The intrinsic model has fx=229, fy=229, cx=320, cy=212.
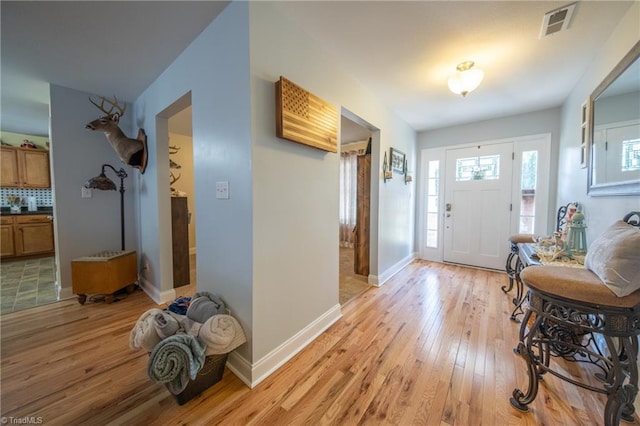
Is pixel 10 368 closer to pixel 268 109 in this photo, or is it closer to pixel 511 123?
pixel 268 109

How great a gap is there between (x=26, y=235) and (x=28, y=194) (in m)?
0.95

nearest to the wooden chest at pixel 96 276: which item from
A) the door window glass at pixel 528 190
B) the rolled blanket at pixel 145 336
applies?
the rolled blanket at pixel 145 336

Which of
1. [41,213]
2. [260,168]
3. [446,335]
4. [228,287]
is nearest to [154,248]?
[228,287]

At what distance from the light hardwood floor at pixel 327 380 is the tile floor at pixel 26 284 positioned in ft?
1.04

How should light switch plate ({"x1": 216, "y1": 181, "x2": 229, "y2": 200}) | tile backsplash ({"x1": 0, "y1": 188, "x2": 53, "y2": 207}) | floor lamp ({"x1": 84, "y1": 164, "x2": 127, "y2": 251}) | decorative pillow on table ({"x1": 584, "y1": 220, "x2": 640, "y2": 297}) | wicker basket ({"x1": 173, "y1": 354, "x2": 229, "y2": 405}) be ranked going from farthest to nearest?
tile backsplash ({"x1": 0, "y1": 188, "x2": 53, "y2": 207})
floor lamp ({"x1": 84, "y1": 164, "x2": 127, "y2": 251})
light switch plate ({"x1": 216, "y1": 181, "x2": 229, "y2": 200})
wicker basket ({"x1": 173, "y1": 354, "x2": 229, "y2": 405})
decorative pillow on table ({"x1": 584, "y1": 220, "x2": 640, "y2": 297})

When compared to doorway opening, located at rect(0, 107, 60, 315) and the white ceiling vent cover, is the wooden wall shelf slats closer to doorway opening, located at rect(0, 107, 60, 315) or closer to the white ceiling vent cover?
the white ceiling vent cover

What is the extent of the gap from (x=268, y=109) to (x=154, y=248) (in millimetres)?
2193

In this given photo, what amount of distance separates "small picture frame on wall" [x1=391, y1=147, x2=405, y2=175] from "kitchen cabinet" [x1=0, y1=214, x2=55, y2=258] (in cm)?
638

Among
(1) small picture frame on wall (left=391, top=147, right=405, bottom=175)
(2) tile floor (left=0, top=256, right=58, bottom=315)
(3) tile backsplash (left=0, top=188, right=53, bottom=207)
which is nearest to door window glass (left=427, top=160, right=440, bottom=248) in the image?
(1) small picture frame on wall (left=391, top=147, right=405, bottom=175)

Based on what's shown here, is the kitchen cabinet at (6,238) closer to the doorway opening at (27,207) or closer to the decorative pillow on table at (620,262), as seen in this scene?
the doorway opening at (27,207)

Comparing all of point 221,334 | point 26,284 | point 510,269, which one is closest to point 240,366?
point 221,334

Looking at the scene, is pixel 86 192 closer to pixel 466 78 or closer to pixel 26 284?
pixel 26 284

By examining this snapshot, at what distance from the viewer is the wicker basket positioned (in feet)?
4.25

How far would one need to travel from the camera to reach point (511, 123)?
11.3 feet
